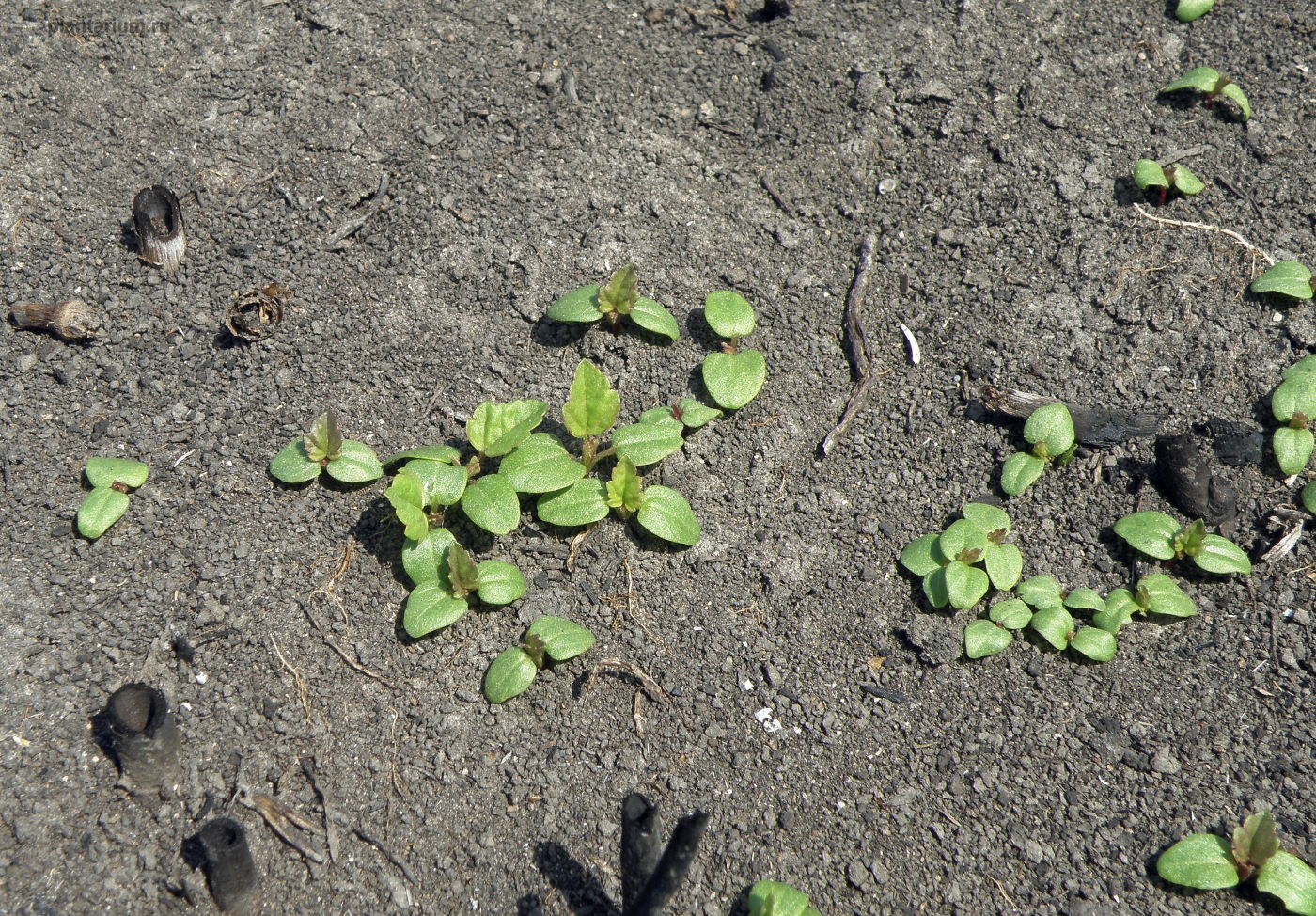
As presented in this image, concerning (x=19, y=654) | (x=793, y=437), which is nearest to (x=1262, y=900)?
(x=793, y=437)

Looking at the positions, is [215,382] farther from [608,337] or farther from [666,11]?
[666,11]

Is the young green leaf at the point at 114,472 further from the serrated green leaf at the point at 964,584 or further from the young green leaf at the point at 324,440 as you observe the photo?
the serrated green leaf at the point at 964,584

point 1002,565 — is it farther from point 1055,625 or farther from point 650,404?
point 650,404

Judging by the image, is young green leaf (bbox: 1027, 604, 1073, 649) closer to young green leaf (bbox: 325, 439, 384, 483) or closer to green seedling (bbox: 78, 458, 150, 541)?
young green leaf (bbox: 325, 439, 384, 483)

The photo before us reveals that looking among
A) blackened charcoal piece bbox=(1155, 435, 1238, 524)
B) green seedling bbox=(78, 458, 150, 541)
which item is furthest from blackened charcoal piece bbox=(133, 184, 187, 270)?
blackened charcoal piece bbox=(1155, 435, 1238, 524)

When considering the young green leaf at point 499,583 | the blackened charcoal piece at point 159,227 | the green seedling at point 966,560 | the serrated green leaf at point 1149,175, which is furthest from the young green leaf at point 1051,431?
the blackened charcoal piece at point 159,227
